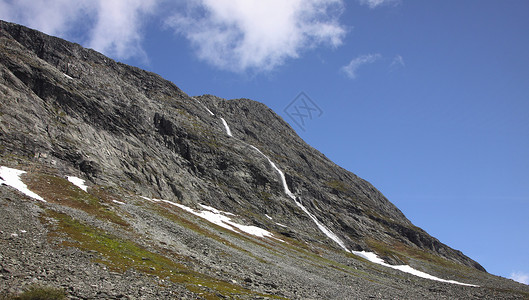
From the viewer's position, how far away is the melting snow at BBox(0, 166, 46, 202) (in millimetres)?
49938

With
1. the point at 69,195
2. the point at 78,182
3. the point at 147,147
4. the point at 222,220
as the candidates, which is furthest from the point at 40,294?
the point at 147,147

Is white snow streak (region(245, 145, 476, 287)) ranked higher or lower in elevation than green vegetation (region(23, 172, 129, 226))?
higher

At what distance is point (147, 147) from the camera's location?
10550cm

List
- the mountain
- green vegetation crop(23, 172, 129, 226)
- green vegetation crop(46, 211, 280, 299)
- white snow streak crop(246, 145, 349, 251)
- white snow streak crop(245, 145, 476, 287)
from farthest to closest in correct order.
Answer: white snow streak crop(246, 145, 349, 251)
white snow streak crop(245, 145, 476, 287)
green vegetation crop(23, 172, 129, 226)
the mountain
green vegetation crop(46, 211, 280, 299)

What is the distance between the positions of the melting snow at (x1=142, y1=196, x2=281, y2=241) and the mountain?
25.3 inches

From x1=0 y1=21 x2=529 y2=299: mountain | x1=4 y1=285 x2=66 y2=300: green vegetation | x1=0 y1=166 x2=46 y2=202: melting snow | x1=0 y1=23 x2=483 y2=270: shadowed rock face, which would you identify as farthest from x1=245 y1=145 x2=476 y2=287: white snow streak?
x1=4 y1=285 x2=66 y2=300: green vegetation

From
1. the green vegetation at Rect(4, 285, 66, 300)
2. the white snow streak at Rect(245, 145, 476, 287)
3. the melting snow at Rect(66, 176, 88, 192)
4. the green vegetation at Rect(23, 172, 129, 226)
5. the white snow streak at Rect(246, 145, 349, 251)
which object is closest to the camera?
the green vegetation at Rect(4, 285, 66, 300)

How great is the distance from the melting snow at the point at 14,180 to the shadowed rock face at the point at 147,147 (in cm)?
1075

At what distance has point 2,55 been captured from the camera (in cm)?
9181

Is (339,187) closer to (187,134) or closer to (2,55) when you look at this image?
(187,134)

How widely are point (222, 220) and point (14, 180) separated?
159 ft

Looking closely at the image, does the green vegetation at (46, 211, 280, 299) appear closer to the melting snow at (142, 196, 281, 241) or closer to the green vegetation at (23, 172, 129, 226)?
the green vegetation at (23, 172, 129, 226)

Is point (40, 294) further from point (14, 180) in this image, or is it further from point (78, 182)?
point (78, 182)

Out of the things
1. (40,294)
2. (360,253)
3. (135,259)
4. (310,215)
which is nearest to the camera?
(40,294)
